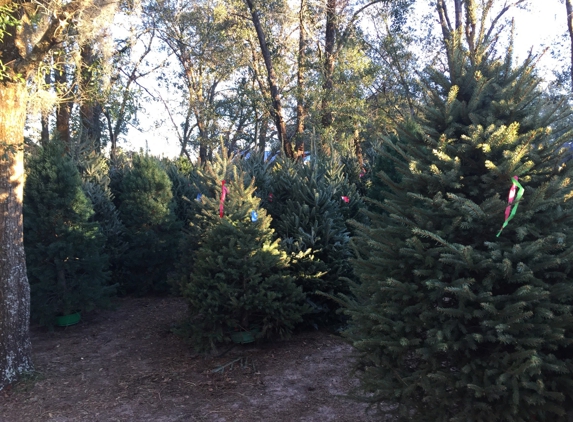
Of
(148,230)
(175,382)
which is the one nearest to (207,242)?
(175,382)

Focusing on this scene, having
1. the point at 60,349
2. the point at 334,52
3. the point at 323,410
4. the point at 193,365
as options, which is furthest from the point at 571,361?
the point at 334,52

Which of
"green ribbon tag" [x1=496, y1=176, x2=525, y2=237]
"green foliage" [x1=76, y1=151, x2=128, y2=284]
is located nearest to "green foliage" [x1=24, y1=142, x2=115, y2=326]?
"green foliage" [x1=76, y1=151, x2=128, y2=284]

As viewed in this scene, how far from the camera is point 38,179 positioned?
6.70 metres

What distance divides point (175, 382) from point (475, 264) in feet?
11.6

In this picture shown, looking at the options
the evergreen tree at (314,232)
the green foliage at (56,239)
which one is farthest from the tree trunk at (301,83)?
the green foliage at (56,239)

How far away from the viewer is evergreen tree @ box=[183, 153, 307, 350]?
17.7 ft

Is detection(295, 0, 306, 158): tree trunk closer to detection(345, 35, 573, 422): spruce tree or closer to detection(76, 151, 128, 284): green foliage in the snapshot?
detection(76, 151, 128, 284): green foliage

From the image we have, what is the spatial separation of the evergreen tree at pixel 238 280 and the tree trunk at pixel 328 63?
31.4 feet

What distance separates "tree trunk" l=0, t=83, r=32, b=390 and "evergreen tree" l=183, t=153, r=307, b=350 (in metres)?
1.71

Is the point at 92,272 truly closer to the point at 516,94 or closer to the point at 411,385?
the point at 411,385

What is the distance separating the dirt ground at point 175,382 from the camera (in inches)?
170

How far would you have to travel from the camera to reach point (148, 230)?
860 cm

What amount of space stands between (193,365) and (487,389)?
3.74 metres

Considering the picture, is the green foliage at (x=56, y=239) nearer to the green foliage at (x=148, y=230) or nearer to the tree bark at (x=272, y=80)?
the green foliage at (x=148, y=230)
